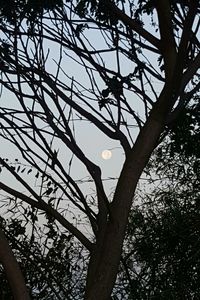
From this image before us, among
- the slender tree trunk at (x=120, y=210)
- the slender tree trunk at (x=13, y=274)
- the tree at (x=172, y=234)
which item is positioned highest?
the tree at (x=172, y=234)

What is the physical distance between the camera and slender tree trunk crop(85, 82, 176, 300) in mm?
2180

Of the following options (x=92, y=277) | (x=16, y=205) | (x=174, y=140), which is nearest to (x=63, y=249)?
(x=16, y=205)

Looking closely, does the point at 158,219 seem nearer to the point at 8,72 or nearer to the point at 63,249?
the point at 63,249

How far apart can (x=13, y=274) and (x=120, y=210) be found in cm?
50

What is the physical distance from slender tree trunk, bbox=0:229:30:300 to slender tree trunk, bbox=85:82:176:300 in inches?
10.2

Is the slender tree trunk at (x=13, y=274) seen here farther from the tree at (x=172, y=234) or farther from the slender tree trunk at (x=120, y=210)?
the tree at (x=172, y=234)

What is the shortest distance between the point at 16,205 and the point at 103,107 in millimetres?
1589

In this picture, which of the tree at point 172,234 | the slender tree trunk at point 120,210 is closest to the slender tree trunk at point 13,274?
the slender tree trunk at point 120,210

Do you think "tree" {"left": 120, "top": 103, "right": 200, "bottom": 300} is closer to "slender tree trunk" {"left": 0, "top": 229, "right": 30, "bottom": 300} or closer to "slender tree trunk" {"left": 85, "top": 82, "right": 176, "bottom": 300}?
"slender tree trunk" {"left": 85, "top": 82, "right": 176, "bottom": 300}

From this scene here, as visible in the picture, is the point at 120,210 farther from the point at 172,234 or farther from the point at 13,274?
the point at 172,234

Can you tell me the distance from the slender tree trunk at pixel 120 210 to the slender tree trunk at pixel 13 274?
258 mm

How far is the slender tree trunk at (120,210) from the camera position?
7.15 feet

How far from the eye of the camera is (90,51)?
3051 mm

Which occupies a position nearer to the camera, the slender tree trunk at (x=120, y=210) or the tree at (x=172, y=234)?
the slender tree trunk at (x=120, y=210)
